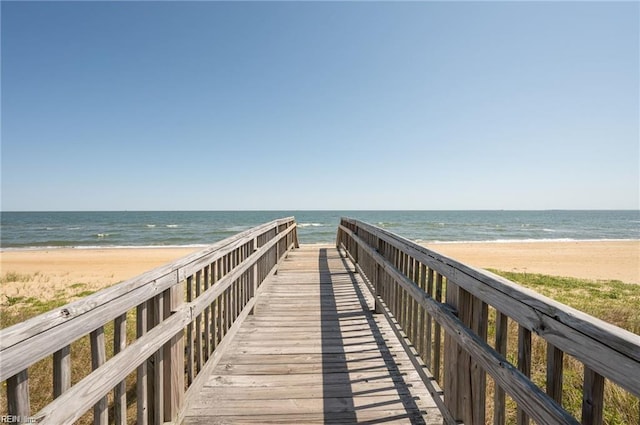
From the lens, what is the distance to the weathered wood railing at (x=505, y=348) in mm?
914

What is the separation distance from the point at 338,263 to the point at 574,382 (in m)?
5.48

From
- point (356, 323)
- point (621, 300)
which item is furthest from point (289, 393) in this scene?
point (621, 300)

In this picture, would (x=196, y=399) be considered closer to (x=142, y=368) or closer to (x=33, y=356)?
(x=142, y=368)

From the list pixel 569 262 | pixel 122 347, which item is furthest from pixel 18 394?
pixel 569 262

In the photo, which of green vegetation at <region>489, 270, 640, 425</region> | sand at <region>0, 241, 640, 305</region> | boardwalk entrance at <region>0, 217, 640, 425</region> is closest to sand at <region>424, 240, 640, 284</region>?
sand at <region>0, 241, 640, 305</region>

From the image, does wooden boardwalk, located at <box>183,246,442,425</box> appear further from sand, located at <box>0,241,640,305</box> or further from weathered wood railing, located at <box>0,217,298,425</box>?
sand, located at <box>0,241,640,305</box>

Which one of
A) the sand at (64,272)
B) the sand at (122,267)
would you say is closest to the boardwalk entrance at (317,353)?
the sand at (64,272)

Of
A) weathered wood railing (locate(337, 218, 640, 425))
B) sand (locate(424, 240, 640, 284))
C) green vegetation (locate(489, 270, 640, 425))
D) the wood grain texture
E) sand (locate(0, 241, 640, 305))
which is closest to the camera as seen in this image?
weathered wood railing (locate(337, 218, 640, 425))

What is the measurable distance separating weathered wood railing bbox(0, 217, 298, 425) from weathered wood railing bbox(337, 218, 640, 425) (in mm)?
1668

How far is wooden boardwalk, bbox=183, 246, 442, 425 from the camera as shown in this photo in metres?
2.29

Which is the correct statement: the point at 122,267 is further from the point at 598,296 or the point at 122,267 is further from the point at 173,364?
the point at 598,296

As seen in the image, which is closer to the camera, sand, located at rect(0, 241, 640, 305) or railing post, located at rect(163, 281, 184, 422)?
railing post, located at rect(163, 281, 184, 422)

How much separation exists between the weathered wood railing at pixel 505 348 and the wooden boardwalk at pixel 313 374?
13.6 inches

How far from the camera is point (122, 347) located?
1.50 meters
